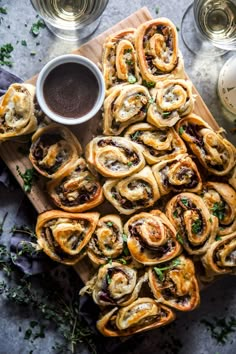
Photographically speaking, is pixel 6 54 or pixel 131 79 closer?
pixel 131 79

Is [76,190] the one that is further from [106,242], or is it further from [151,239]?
[151,239]

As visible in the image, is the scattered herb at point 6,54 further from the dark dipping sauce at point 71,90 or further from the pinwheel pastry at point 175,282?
the pinwheel pastry at point 175,282

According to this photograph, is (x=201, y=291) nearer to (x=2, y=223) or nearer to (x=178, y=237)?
(x=178, y=237)

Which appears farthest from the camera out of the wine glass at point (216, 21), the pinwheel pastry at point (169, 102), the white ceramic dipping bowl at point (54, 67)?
the wine glass at point (216, 21)

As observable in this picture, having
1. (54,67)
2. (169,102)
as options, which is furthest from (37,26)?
(169,102)

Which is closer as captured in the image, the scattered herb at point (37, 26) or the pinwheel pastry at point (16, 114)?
the pinwheel pastry at point (16, 114)

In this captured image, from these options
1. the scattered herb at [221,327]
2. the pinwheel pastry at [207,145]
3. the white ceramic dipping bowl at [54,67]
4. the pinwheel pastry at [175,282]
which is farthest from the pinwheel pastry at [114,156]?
the scattered herb at [221,327]

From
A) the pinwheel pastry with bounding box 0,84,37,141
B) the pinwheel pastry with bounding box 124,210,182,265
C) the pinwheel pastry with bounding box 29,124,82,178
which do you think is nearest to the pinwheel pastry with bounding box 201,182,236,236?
the pinwheel pastry with bounding box 124,210,182,265
